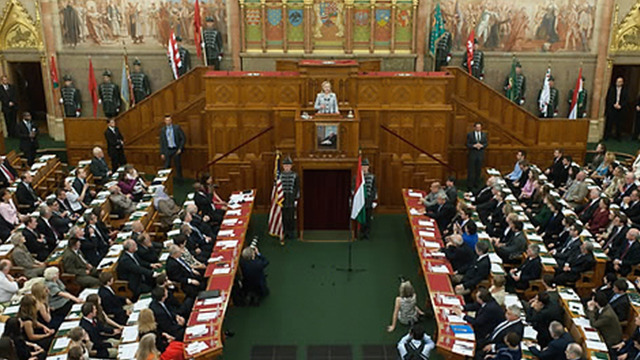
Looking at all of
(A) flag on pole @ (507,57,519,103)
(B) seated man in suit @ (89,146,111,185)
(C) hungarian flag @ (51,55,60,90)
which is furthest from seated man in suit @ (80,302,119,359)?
(A) flag on pole @ (507,57,519,103)

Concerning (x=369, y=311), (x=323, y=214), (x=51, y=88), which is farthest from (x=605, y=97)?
(x=51, y=88)

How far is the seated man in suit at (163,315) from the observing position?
11.0m

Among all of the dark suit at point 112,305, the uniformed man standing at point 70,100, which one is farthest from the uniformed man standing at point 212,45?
the dark suit at point 112,305

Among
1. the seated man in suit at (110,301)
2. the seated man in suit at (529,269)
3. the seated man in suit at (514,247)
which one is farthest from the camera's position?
the seated man in suit at (514,247)

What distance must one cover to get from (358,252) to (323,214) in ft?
5.04

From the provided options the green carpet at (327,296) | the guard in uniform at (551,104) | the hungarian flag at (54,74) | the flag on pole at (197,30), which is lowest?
the green carpet at (327,296)

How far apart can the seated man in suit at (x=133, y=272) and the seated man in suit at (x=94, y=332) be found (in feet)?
5.95

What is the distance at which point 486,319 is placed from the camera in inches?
420

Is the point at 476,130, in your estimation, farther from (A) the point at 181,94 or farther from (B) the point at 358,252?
(A) the point at 181,94

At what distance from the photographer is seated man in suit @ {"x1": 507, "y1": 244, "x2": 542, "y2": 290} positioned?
12.7 meters

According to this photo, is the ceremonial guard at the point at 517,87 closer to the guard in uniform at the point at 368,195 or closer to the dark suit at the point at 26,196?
the guard in uniform at the point at 368,195

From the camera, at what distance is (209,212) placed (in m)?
15.8

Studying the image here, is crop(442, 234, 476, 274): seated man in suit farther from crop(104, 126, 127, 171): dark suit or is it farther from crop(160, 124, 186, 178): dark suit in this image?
crop(104, 126, 127, 171): dark suit

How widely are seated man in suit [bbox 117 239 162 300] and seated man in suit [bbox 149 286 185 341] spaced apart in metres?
1.44
